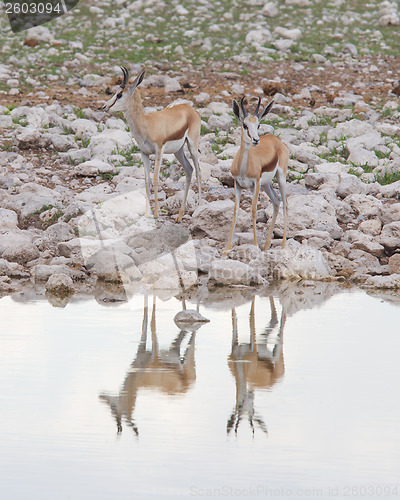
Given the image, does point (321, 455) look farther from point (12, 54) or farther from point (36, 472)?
point (12, 54)

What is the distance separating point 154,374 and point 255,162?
16.0ft

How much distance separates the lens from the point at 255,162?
10562mm

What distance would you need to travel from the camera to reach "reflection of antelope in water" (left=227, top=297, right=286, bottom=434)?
17.4 ft

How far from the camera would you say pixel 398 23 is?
25.8 metres

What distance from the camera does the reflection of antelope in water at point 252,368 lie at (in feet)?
17.4

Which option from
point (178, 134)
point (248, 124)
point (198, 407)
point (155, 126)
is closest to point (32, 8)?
point (178, 134)

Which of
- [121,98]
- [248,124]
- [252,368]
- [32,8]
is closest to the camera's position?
[252,368]

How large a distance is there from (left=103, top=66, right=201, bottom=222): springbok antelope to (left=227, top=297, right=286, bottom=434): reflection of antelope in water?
411cm

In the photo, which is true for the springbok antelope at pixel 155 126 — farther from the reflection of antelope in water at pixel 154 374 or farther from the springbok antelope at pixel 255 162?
the reflection of antelope in water at pixel 154 374

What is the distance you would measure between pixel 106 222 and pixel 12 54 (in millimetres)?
11365

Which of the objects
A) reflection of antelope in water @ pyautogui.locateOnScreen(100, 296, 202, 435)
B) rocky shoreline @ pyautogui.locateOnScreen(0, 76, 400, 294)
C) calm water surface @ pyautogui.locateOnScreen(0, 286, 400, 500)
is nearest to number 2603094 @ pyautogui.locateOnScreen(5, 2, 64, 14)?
rocky shoreline @ pyautogui.locateOnScreen(0, 76, 400, 294)

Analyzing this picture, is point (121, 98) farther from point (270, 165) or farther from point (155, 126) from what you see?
point (270, 165)

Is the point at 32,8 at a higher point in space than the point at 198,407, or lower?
lower

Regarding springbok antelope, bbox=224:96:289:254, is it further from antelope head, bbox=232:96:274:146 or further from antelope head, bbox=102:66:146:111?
antelope head, bbox=102:66:146:111
